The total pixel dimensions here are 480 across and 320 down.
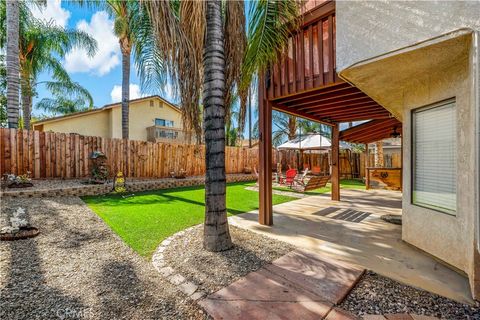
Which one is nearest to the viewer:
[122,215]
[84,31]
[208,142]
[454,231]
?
[454,231]

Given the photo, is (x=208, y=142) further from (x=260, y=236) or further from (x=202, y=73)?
(x=260, y=236)

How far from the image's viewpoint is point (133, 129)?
21547 millimetres

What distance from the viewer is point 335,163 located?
30.3 ft

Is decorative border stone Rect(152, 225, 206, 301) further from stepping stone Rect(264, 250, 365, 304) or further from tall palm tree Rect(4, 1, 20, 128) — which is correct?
tall palm tree Rect(4, 1, 20, 128)

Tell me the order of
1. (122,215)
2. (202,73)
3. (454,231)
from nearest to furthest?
(454,231) → (202,73) → (122,215)

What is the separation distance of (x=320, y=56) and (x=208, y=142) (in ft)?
10.3

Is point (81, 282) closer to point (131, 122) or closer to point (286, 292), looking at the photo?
point (286, 292)

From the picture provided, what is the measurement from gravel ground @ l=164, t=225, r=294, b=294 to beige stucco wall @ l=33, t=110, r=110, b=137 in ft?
63.9

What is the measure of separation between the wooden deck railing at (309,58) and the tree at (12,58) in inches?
440

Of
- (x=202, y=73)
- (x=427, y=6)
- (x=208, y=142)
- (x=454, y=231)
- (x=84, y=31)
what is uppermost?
(x=84, y=31)

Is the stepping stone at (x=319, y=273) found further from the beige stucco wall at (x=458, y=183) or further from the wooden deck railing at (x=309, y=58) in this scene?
the wooden deck railing at (x=309, y=58)

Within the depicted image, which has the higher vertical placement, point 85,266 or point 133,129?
point 133,129

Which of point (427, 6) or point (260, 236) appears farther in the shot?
point (260, 236)

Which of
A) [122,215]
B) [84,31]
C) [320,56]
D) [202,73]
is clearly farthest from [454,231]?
[84,31]
